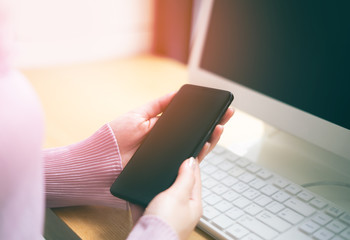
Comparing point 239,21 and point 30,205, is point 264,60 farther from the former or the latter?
point 30,205

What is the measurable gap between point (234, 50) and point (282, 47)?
9cm

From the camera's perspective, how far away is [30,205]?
→ 0.89 feet

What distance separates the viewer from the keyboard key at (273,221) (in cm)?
41

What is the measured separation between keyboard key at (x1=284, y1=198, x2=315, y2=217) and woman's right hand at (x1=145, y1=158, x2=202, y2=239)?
124 mm

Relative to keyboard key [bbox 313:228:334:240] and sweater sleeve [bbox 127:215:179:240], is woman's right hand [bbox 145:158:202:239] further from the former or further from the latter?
keyboard key [bbox 313:228:334:240]

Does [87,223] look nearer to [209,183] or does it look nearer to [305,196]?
[209,183]

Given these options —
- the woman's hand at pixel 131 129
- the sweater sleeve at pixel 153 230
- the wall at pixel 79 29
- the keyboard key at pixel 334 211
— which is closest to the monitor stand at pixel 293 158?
the keyboard key at pixel 334 211

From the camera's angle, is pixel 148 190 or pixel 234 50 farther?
pixel 234 50

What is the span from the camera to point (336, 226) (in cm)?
41

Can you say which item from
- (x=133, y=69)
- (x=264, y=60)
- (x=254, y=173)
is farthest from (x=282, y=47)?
(x=133, y=69)

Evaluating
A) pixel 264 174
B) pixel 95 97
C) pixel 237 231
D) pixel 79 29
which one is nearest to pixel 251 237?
pixel 237 231

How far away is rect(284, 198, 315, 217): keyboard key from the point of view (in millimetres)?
428

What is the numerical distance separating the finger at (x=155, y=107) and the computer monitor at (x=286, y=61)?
138 millimetres

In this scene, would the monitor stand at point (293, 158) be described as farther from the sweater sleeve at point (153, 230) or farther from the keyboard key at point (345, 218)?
the sweater sleeve at point (153, 230)
